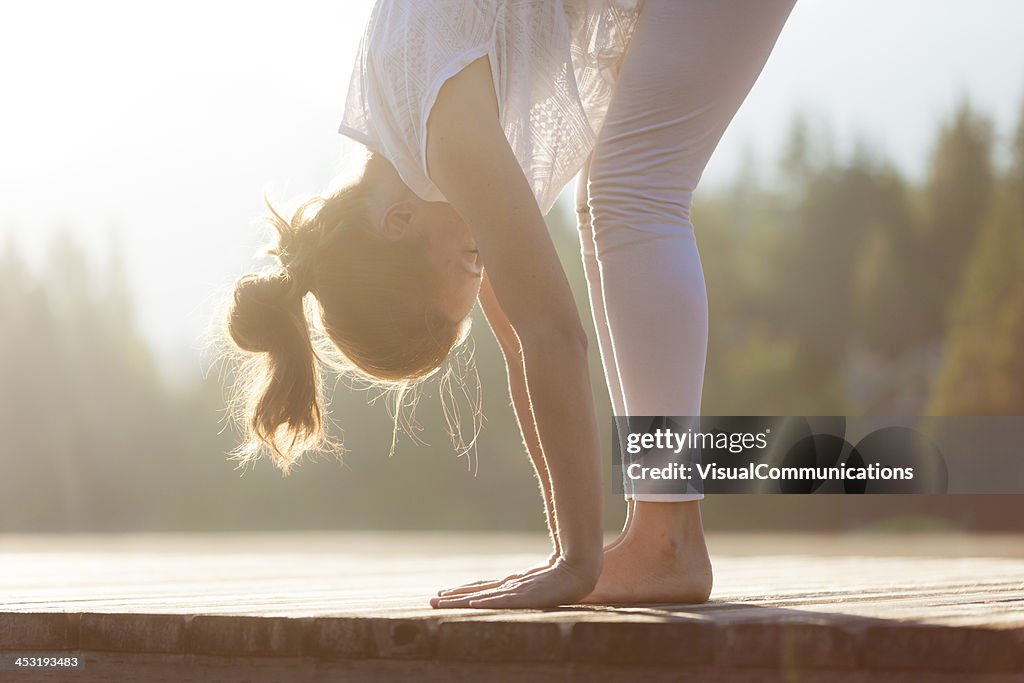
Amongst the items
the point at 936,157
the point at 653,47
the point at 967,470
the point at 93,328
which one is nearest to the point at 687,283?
the point at 653,47

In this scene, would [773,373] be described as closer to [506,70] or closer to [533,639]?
[506,70]

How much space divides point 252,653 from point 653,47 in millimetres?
1054

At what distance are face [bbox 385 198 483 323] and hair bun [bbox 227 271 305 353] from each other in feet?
0.71

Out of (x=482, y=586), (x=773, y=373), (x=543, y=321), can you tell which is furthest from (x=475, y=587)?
(x=773, y=373)

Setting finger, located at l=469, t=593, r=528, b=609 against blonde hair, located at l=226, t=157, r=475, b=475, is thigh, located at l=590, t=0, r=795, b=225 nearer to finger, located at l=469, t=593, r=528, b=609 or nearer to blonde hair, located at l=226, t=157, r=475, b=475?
blonde hair, located at l=226, t=157, r=475, b=475

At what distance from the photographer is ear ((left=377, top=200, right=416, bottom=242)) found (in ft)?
6.22

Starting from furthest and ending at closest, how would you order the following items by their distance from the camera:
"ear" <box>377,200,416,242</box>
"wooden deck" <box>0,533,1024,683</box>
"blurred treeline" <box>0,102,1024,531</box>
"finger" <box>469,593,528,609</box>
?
"blurred treeline" <box>0,102,1024,531</box>
"ear" <box>377,200,416,242</box>
"finger" <box>469,593,528,609</box>
"wooden deck" <box>0,533,1024,683</box>

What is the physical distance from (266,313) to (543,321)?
0.54m

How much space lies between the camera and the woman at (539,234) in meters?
1.64

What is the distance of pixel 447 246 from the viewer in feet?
6.35

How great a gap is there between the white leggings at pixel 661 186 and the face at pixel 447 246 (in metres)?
0.23

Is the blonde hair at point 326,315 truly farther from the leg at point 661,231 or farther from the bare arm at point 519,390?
the leg at point 661,231

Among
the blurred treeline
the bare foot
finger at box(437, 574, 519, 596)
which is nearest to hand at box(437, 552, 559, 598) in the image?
finger at box(437, 574, 519, 596)

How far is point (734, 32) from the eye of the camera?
1.84 m
